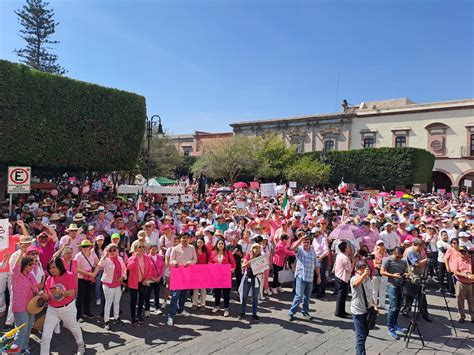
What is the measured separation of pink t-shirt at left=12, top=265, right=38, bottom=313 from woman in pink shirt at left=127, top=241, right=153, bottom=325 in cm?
186

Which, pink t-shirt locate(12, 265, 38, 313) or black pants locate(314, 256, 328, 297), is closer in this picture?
pink t-shirt locate(12, 265, 38, 313)

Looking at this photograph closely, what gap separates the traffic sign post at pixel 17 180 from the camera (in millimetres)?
10141

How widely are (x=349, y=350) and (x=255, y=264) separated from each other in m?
2.22

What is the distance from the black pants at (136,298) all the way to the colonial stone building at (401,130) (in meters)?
32.3

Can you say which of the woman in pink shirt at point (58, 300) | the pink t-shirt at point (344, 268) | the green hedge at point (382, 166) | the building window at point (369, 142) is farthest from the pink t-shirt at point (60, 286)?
the building window at point (369, 142)

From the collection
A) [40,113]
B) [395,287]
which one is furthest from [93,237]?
[40,113]

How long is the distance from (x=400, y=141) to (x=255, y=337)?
4067 centimetres

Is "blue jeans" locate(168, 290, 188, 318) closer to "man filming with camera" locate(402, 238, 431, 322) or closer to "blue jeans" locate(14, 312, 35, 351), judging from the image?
"blue jeans" locate(14, 312, 35, 351)

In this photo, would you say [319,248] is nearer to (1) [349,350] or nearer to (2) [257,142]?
(1) [349,350]

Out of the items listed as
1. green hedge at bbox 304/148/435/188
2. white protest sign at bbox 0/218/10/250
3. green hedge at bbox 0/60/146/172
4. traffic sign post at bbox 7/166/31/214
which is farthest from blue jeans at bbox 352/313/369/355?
green hedge at bbox 304/148/435/188

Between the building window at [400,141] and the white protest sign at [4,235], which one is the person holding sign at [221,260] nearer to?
the white protest sign at [4,235]

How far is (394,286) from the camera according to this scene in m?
6.75

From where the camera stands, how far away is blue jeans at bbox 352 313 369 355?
5246 mm

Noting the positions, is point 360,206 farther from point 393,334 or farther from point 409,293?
point 393,334
